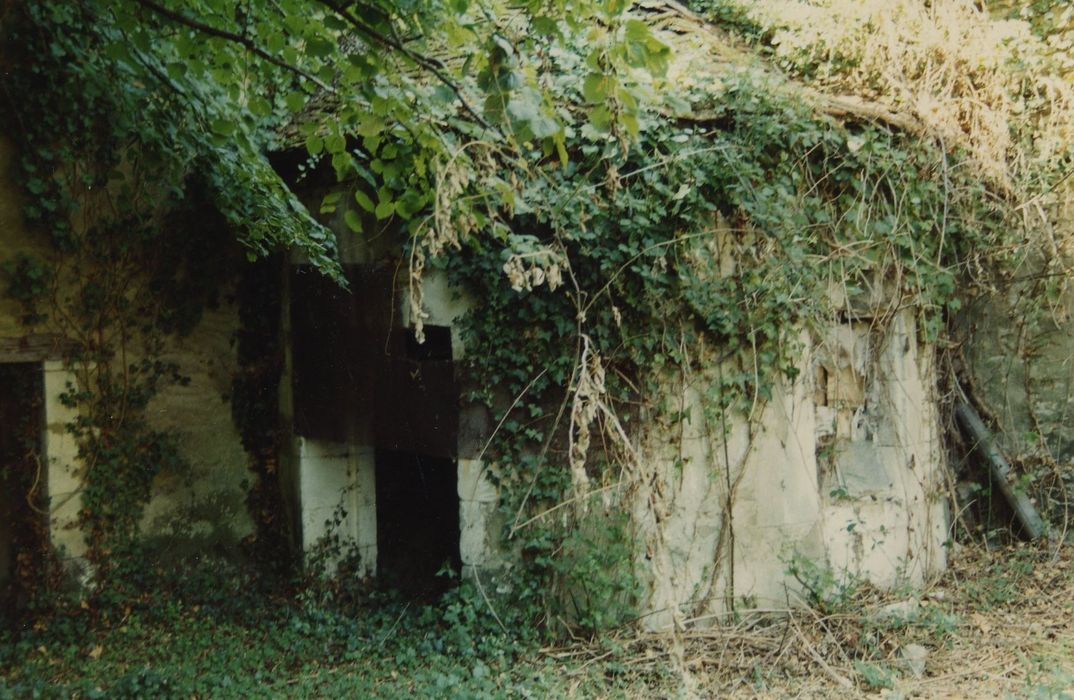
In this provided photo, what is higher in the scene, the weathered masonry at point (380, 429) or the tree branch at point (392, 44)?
the tree branch at point (392, 44)

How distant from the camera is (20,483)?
589 centimetres

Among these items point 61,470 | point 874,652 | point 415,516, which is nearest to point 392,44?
point 61,470

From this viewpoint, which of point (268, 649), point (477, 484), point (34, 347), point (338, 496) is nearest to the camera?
point (477, 484)

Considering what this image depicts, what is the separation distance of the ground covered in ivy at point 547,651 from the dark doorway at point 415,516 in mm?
855

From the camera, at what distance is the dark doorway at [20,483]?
5.80m

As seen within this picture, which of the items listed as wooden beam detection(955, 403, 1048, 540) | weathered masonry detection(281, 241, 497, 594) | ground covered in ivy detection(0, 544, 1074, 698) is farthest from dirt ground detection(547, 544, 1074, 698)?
weathered masonry detection(281, 241, 497, 594)

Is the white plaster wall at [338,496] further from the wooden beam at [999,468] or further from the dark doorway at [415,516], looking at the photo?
the wooden beam at [999,468]

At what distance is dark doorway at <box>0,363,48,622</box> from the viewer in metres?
5.80

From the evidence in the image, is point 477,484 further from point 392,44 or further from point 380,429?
point 392,44

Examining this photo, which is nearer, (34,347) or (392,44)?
(392,44)

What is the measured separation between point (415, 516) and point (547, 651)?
8.70 ft

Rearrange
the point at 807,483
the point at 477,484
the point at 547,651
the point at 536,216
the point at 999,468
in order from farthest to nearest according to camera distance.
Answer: the point at 999,468 → the point at 807,483 → the point at 477,484 → the point at 536,216 → the point at 547,651

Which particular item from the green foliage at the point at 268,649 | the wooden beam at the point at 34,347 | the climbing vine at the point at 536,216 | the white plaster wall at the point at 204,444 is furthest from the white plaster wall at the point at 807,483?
the wooden beam at the point at 34,347

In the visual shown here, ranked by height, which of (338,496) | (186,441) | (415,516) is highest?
(186,441)
